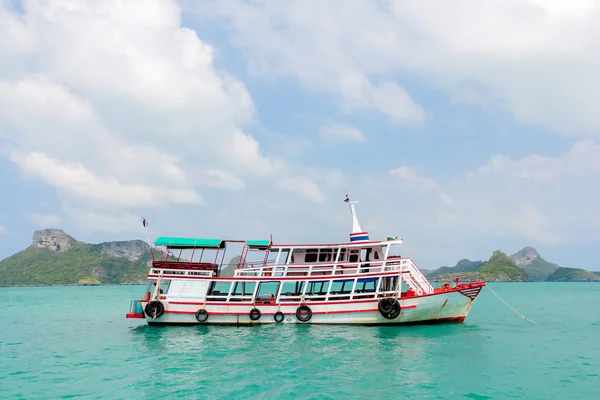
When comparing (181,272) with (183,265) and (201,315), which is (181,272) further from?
(201,315)

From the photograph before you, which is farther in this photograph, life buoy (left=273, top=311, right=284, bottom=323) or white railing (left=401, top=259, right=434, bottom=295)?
life buoy (left=273, top=311, right=284, bottom=323)

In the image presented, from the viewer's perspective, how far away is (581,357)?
18938mm

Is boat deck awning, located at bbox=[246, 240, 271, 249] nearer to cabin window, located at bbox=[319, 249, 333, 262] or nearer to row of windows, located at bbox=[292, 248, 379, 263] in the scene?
row of windows, located at bbox=[292, 248, 379, 263]

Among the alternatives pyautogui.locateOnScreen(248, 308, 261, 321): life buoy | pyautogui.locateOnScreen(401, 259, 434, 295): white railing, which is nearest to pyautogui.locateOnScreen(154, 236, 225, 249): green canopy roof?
pyautogui.locateOnScreen(248, 308, 261, 321): life buoy

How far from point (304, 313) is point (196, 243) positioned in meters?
8.22

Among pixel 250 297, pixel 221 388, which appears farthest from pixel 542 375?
pixel 250 297

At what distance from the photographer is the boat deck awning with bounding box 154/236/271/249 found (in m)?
26.1

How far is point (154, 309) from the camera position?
25375mm

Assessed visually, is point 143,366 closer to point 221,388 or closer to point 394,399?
point 221,388

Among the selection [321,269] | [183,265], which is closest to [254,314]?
[321,269]

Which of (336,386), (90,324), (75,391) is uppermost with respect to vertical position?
(336,386)

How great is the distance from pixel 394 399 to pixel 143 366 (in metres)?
10.9

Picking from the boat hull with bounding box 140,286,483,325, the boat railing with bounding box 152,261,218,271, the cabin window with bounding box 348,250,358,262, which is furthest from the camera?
the cabin window with bounding box 348,250,358,262

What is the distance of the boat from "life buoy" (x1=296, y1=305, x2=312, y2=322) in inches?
2.3
